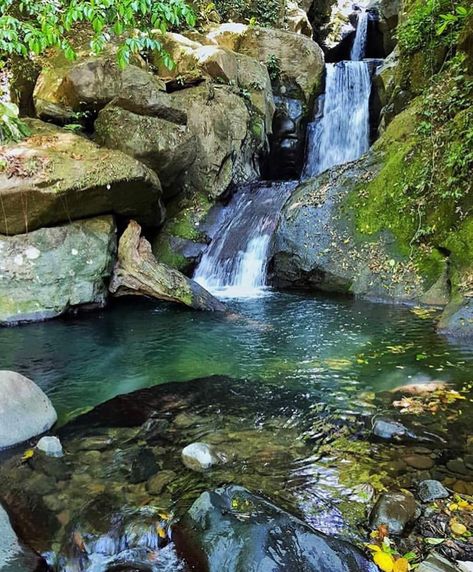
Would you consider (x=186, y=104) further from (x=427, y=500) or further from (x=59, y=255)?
(x=427, y=500)

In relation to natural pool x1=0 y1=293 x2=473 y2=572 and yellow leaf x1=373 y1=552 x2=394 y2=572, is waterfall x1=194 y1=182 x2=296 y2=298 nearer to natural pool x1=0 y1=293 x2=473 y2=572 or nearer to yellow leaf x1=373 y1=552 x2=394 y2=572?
natural pool x1=0 y1=293 x2=473 y2=572

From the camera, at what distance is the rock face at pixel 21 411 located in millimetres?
4488

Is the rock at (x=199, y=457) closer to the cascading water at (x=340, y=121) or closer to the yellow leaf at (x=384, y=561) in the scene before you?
the yellow leaf at (x=384, y=561)

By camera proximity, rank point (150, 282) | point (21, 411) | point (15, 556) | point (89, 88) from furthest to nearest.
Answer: point (89, 88) < point (150, 282) < point (21, 411) < point (15, 556)

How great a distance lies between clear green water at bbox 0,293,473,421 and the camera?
579 cm

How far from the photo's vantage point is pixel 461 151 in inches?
347

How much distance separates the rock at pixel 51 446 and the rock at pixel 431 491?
2886mm

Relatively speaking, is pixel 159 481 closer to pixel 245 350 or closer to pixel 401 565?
pixel 401 565

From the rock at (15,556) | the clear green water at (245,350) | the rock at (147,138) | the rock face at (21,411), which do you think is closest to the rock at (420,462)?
the clear green water at (245,350)

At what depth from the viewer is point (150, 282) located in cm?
939

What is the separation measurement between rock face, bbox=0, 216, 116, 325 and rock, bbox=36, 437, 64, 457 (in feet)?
15.4

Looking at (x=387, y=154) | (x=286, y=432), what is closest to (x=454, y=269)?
(x=387, y=154)

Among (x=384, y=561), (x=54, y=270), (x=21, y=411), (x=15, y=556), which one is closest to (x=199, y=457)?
(x=15, y=556)

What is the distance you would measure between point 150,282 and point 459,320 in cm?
532
